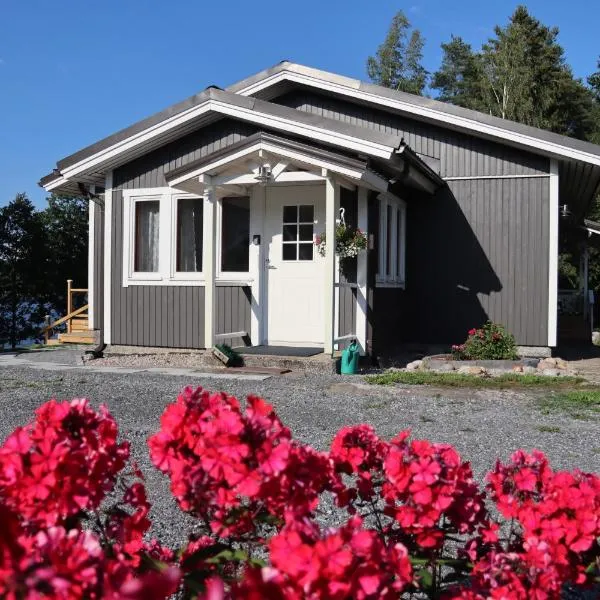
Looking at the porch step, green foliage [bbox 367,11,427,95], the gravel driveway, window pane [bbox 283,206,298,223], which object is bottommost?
the gravel driveway

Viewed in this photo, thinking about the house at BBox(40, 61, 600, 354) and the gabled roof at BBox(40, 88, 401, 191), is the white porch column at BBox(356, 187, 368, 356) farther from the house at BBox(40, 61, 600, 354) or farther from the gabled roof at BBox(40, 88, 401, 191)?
the gabled roof at BBox(40, 88, 401, 191)

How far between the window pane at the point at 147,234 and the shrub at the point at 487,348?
4.84m

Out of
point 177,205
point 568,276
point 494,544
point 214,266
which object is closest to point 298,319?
point 214,266

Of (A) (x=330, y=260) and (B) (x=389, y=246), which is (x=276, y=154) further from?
(B) (x=389, y=246)

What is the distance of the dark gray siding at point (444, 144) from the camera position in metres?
10.9

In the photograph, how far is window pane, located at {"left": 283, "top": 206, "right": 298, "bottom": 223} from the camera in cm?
1012

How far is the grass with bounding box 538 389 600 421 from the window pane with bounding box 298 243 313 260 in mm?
4154

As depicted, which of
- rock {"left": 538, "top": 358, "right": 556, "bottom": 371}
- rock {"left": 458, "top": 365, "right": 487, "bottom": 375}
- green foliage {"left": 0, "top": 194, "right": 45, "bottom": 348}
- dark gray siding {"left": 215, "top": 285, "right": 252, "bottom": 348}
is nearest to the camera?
rock {"left": 458, "top": 365, "right": 487, "bottom": 375}

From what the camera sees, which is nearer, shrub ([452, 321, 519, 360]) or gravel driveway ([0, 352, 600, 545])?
gravel driveway ([0, 352, 600, 545])

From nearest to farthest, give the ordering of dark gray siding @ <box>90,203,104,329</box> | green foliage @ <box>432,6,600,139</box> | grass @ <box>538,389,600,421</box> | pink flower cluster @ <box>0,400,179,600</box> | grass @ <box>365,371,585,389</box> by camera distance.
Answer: pink flower cluster @ <box>0,400,179,600</box>, grass @ <box>538,389,600,421</box>, grass @ <box>365,371,585,389</box>, dark gray siding @ <box>90,203,104,329</box>, green foliage @ <box>432,6,600,139</box>

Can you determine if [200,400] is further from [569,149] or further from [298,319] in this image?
[569,149]

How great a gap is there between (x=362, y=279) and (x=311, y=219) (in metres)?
1.30

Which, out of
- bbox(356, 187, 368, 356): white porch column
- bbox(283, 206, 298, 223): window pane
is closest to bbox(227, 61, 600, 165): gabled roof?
bbox(356, 187, 368, 356): white porch column

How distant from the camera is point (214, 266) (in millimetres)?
9570
